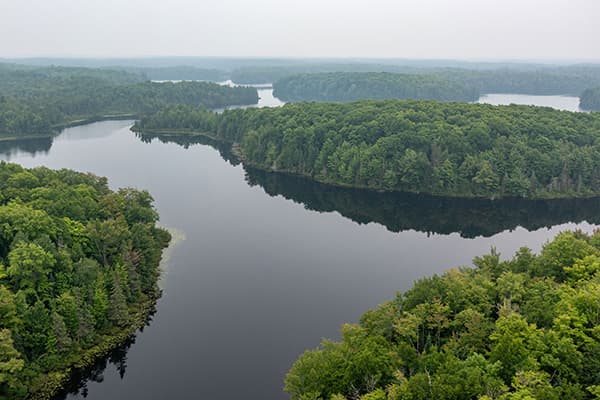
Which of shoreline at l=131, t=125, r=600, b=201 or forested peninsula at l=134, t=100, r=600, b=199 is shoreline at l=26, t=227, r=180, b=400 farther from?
forested peninsula at l=134, t=100, r=600, b=199

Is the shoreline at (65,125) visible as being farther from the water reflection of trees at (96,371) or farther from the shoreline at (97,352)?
the water reflection of trees at (96,371)

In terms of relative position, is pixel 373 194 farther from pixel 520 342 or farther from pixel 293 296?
pixel 520 342

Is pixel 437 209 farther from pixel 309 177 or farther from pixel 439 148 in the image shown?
pixel 309 177

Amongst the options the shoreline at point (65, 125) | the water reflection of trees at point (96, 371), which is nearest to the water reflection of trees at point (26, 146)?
the shoreline at point (65, 125)

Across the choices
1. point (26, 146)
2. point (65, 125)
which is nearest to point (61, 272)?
point (26, 146)

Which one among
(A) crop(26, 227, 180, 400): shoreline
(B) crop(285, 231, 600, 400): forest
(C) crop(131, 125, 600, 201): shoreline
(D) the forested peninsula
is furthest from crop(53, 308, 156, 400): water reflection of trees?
(D) the forested peninsula

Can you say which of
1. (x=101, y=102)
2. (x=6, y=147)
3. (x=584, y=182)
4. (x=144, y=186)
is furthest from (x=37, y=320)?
(x=101, y=102)
